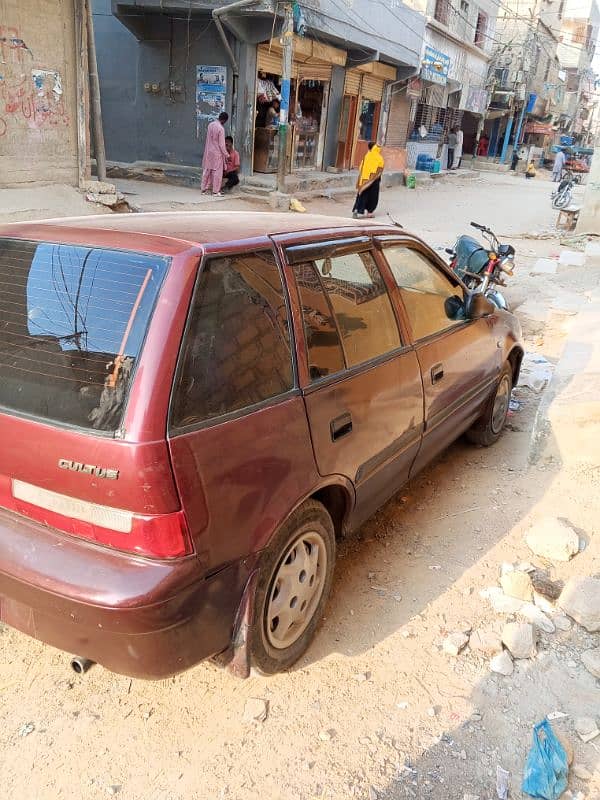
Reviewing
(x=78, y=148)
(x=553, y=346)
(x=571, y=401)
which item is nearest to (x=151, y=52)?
(x=78, y=148)

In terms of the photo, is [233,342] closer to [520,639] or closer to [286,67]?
[520,639]

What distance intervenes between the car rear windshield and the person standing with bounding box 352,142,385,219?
1243 centimetres

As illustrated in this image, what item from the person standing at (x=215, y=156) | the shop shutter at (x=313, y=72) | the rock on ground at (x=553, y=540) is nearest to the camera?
the rock on ground at (x=553, y=540)

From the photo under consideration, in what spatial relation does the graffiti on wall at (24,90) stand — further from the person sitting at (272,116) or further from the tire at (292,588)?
the tire at (292,588)

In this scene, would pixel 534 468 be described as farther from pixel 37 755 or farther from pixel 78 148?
pixel 78 148

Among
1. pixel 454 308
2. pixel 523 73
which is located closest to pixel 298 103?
pixel 454 308

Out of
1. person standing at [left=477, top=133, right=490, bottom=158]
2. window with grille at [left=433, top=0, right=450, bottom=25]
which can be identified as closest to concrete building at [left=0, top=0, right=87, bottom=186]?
window with grille at [left=433, top=0, right=450, bottom=25]

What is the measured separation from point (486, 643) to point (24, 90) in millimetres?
10616

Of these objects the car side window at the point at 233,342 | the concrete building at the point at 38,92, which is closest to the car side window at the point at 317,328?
the car side window at the point at 233,342

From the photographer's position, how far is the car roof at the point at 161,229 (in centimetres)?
208

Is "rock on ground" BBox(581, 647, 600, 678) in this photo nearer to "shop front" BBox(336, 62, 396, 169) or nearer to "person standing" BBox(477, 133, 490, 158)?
"shop front" BBox(336, 62, 396, 169)

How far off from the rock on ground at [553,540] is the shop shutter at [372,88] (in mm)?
21693

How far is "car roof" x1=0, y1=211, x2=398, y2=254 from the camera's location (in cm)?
208

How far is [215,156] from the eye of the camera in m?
14.5
